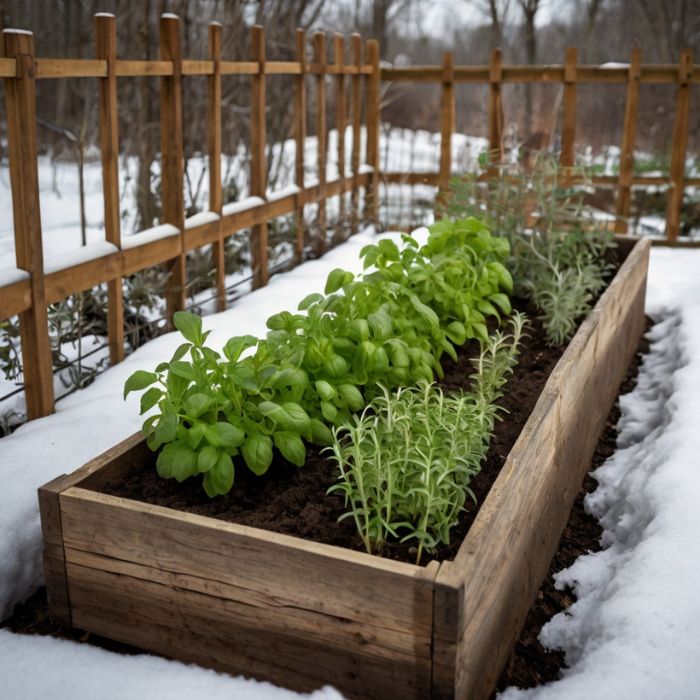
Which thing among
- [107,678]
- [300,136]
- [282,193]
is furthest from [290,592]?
[300,136]

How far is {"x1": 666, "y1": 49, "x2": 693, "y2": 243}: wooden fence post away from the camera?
21.2 ft

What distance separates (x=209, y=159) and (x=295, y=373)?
240 centimetres

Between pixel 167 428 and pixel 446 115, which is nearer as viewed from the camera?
pixel 167 428

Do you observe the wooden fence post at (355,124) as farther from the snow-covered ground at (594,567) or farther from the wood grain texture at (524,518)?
the wood grain texture at (524,518)

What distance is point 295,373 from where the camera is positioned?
2234 mm

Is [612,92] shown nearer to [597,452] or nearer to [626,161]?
[626,161]

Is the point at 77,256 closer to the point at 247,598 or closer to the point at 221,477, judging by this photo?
the point at 221,477

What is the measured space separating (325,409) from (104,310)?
2303 millimetres

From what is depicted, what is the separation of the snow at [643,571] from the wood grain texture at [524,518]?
12cm

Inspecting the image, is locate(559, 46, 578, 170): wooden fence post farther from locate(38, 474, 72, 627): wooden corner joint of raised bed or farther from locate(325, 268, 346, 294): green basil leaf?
locate(38, 474, 72, 627): wooden corner joint of raised bed

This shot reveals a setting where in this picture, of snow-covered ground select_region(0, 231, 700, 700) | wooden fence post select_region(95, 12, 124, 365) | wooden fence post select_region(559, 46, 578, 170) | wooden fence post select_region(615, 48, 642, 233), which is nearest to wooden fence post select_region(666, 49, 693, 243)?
wooden fence post select_region(615, 48, 642, 233)

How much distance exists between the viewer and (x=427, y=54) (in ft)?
55.6

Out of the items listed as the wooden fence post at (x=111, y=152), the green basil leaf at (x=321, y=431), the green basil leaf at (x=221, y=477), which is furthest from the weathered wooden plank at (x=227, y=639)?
the wooden fence post at (x=111, y=152)

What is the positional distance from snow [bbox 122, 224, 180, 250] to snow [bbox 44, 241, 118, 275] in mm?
124
